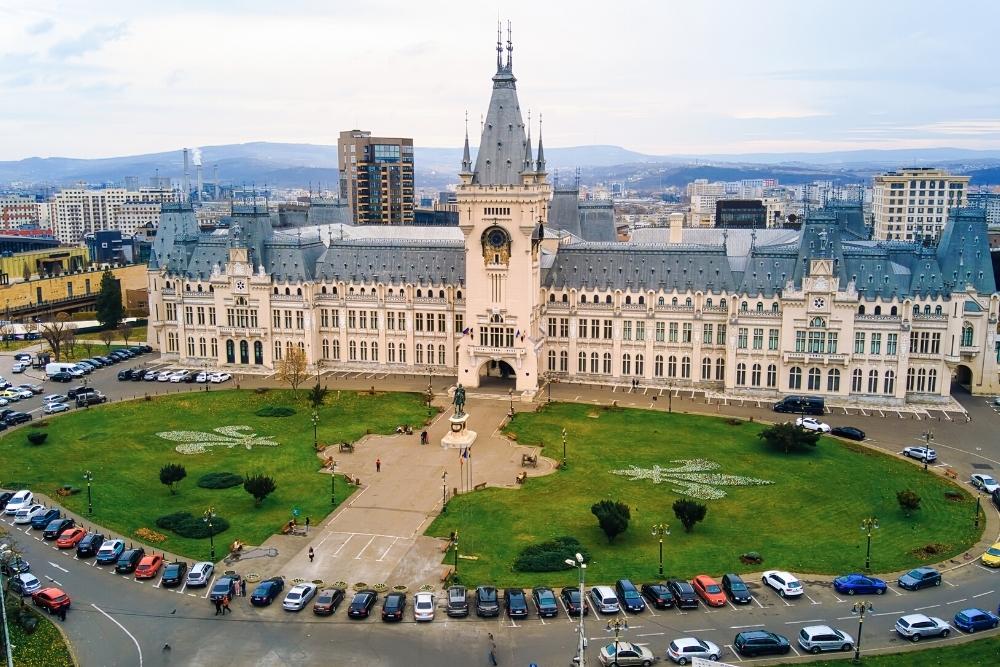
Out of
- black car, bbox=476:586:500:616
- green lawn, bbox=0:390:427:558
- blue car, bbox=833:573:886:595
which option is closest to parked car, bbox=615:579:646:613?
black car, bbox=476:586:500:616

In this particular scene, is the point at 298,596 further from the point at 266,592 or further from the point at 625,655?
the point at 625,655

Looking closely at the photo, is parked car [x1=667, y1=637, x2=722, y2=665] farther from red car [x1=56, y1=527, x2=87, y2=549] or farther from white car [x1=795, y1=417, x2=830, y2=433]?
white car [x1=795, y1=417, x2=830, y2=433]

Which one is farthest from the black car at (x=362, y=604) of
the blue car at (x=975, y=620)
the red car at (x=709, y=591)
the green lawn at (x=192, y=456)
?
the blue car at (x=975, y=620)

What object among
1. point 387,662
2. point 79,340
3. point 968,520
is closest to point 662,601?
point 387,662

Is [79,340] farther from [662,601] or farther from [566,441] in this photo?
[662,601]

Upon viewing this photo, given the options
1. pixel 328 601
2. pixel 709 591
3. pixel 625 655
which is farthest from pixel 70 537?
pixel 709 591

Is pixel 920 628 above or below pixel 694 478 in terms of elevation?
above

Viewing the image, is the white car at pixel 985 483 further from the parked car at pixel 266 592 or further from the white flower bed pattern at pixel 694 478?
the parked car at pixel 266 592
